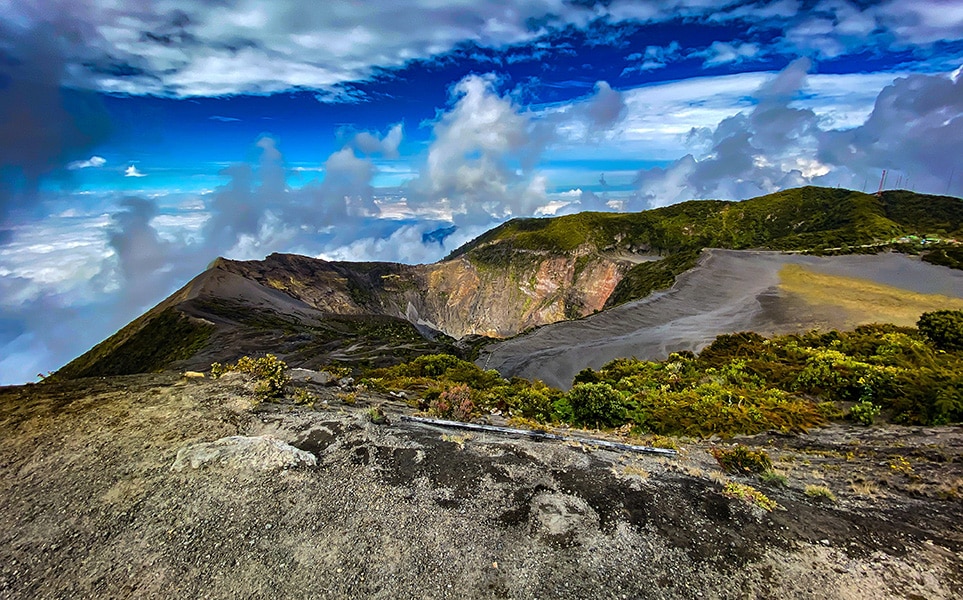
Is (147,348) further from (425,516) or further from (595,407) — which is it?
(425,516)

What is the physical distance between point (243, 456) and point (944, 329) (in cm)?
3762

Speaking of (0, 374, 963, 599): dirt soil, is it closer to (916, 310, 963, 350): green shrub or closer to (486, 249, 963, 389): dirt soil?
(916, 310, 963, 350): green shrub

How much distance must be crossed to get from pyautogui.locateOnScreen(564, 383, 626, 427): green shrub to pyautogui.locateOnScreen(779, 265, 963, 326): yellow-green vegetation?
156 feet

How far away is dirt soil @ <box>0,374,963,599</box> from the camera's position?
6828mm

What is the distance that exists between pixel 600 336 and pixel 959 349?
33.3m

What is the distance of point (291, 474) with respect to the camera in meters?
9.49

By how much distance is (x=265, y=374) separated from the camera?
15.8 meters

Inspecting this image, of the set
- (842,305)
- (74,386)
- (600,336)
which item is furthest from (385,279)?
(74,386)

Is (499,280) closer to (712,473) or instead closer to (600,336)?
(600,336)

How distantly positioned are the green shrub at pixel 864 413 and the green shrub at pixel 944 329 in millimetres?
15134

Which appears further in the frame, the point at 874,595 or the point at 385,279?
the point at 385,279

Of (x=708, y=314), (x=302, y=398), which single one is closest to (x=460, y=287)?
(x=708, y=314)

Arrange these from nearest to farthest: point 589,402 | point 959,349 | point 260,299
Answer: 1. point 589,402
2. point 959,349
3. point 260,299

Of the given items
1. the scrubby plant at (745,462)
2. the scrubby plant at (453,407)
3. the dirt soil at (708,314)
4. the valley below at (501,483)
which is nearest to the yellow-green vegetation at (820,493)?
the valley below at (501,483)
